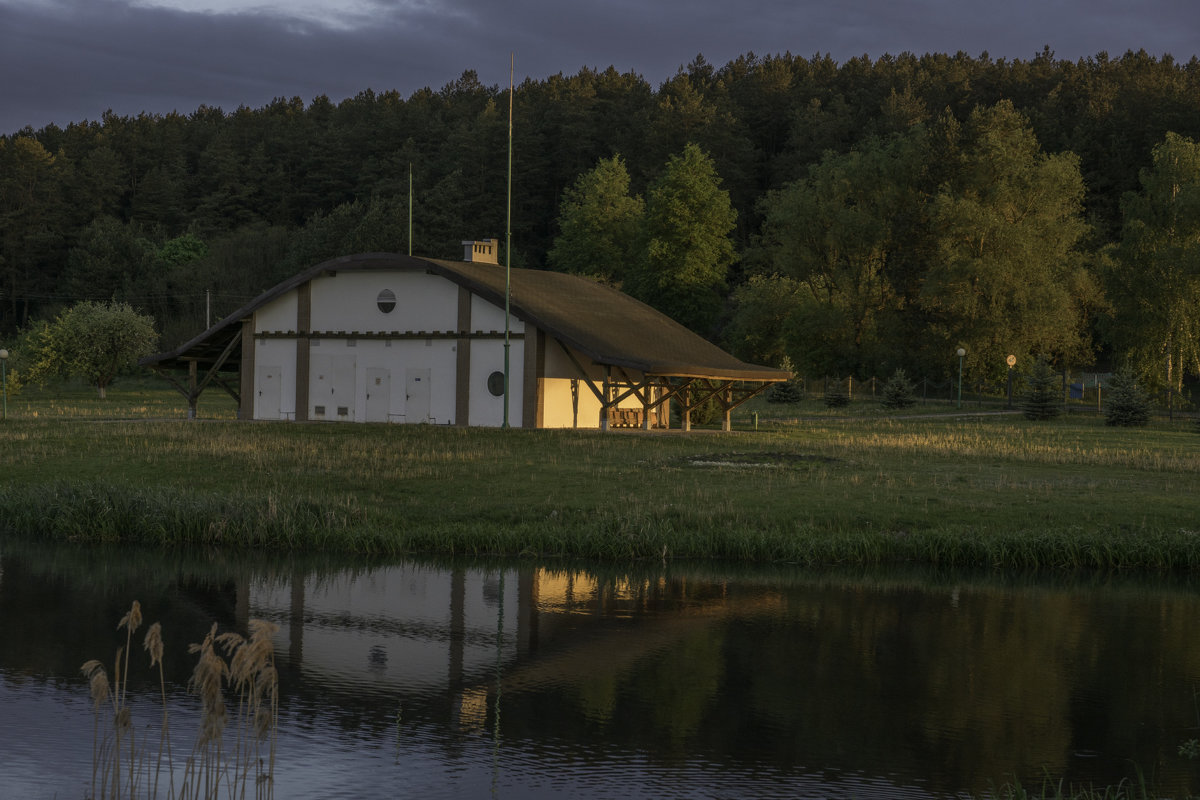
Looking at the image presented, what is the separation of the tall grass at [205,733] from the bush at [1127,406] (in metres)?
52.3

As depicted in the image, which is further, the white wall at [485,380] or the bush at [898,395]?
the bush at [898,395]

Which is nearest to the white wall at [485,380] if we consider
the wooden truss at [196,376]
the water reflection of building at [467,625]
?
the wooden truss at [196,376]

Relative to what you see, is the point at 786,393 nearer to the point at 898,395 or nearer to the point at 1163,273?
the point at 898,395

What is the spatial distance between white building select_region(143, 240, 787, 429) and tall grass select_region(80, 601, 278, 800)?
1216 inches

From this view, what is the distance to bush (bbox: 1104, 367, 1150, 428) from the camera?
60.6m

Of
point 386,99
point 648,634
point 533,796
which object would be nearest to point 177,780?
point 533,796

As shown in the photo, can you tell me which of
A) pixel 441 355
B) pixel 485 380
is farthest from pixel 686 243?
pixel 485 380

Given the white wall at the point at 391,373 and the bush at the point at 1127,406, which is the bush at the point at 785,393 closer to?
the bush at the point at 1127,406

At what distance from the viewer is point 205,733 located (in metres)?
9.71

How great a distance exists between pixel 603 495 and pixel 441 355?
19.0 meters

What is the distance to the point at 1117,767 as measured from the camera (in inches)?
534

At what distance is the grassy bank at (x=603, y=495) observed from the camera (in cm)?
2567

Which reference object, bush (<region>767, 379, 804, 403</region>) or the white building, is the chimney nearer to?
the white building

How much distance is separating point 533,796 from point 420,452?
25340 millimetres
